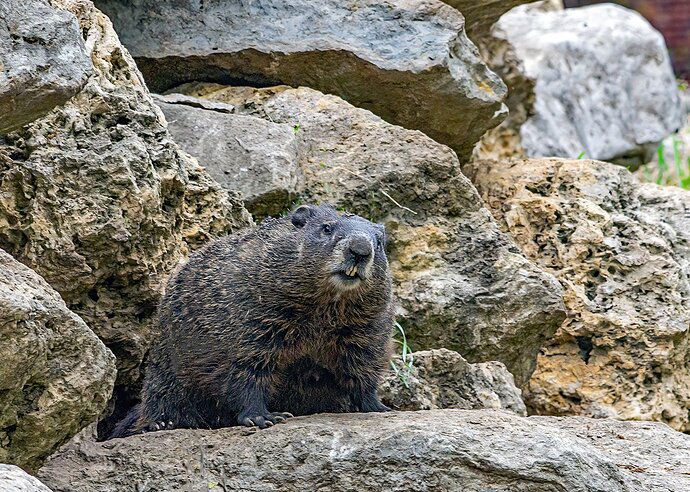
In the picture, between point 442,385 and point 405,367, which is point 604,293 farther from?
point 405,367

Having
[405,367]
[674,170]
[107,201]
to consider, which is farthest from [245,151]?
[674,170]

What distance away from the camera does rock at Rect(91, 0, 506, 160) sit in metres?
8.23

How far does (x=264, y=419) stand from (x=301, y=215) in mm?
1097

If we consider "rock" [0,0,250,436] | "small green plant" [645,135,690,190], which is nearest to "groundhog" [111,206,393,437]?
"rock" [0,0,250,436]

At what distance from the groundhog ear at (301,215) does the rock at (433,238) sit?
1.18m

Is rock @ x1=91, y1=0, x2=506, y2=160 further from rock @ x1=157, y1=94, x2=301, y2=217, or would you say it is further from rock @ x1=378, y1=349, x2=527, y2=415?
rock @ x1=378, y1=349, x2=527, y2=415

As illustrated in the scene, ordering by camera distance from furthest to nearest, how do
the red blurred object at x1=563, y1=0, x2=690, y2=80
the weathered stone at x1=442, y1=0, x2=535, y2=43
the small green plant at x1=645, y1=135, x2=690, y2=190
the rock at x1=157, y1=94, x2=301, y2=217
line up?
1. the red blurred object at x1=563, y1=0, x2=690, y2=80
2. the small green plant at x1=645, y1=135, x2=690, y2=190
3. the weathered stone at x1=442, y1=0, x2=535, y2=43
4. the rock at x1=157, y1=94, x2=301, y2=217

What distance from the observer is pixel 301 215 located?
638 cm

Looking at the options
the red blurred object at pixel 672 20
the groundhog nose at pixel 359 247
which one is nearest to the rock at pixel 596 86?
the groundhog nose at pixel 359 247

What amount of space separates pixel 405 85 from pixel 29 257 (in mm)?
3234

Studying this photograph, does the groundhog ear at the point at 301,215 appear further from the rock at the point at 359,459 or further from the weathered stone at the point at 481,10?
the weathered stone at the point at 481,10

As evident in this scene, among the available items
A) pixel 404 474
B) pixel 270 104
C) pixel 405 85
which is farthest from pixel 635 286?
pixel 404 474

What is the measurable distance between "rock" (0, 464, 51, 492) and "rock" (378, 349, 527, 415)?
105 inches

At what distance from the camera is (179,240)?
689 cm
